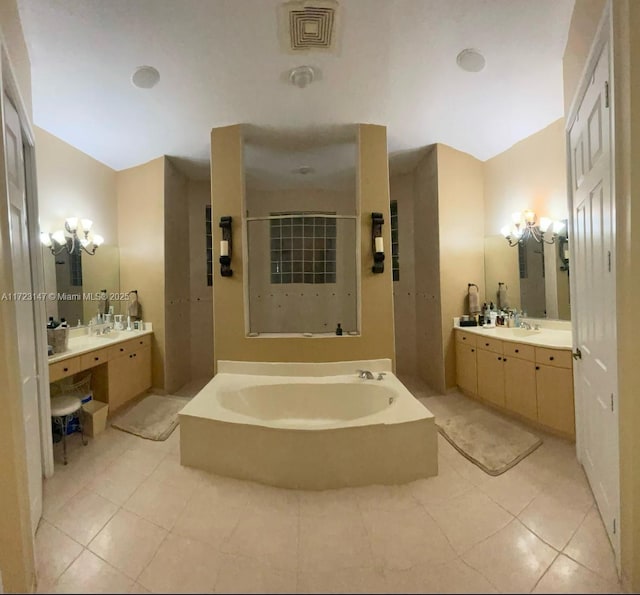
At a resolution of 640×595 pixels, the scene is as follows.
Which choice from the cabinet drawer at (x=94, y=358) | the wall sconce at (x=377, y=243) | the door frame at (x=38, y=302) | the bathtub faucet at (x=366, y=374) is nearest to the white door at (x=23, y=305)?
the door frame at (x=38, y=302)

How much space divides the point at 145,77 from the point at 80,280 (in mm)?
1900

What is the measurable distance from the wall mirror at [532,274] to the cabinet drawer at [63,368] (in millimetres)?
3994

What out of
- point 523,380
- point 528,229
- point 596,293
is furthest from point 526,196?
point 596,293

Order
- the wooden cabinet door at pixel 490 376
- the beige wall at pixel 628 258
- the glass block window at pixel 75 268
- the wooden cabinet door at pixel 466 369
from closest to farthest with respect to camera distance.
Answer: the beige wall at pixel 628 258
the wooden cabinet door at pixel 490 376
the glass block window at pixel 75 268
the wooden cabinet door at pixel 466 369

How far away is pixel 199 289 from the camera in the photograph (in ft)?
11.8

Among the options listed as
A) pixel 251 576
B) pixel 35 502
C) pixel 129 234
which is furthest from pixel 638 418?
pixel 129 234

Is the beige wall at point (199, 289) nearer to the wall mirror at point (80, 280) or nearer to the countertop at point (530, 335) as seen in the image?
the wall mirror at point (80, 280)

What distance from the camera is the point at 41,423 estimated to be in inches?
63.5

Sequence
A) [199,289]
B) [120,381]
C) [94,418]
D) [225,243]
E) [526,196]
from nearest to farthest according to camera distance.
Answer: [94,418]
[225,243]
[120,381]
[526,196]
[199,289]

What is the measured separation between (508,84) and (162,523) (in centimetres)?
358

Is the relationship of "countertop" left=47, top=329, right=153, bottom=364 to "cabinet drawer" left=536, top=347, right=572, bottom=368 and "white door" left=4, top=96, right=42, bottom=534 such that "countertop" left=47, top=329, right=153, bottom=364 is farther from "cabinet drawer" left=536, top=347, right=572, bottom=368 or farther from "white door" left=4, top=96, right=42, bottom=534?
"cabinet drawer" left=536, top=347, right=572, bottom=368

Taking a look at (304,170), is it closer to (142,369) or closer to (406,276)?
(406,276)

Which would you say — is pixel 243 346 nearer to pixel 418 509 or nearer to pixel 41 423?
pixel 41 423

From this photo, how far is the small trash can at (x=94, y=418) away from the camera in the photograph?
2084 millimetres
